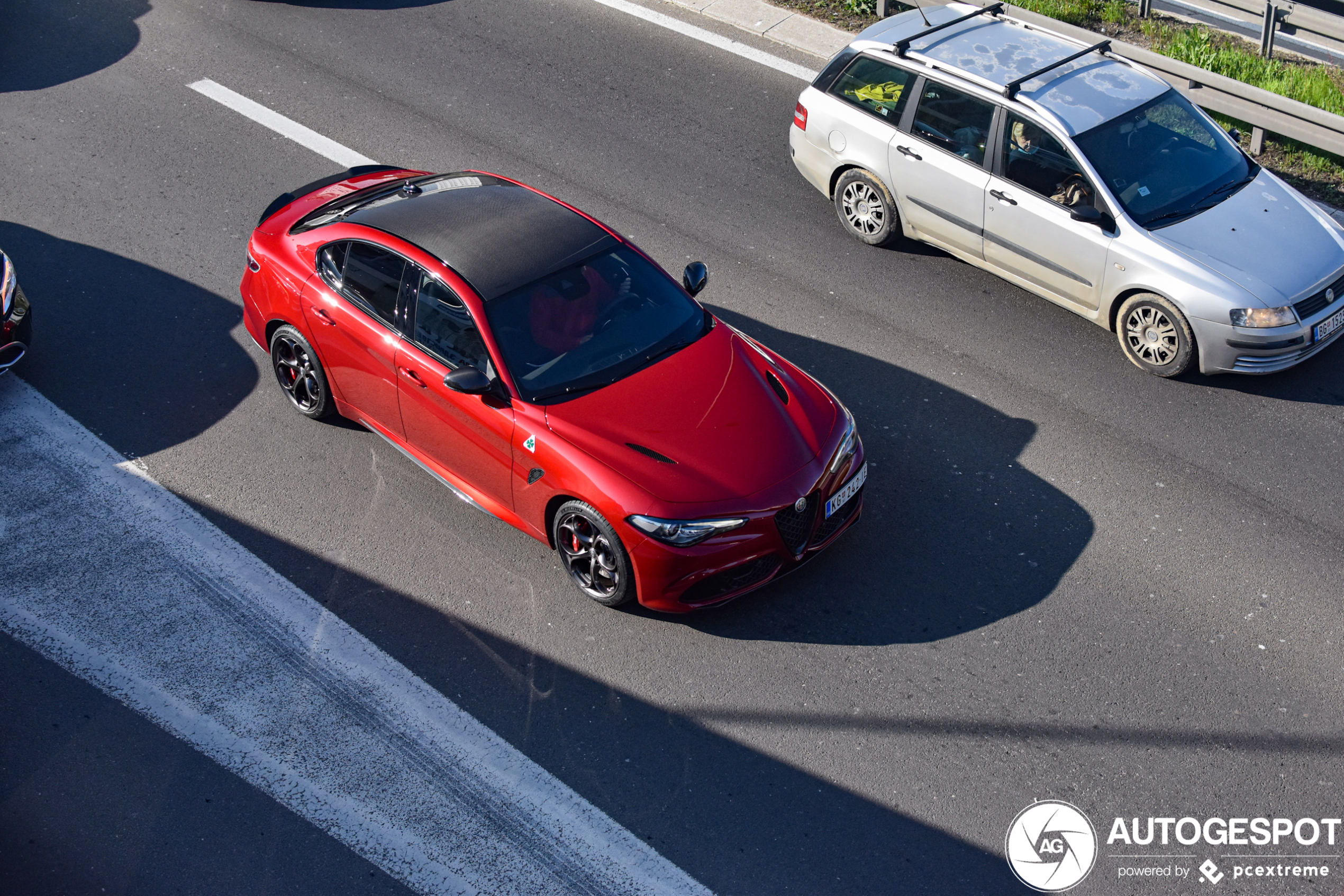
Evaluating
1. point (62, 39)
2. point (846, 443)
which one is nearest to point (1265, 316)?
point (846, 443)

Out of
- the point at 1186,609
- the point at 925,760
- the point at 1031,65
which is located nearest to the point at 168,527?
the point at 925,760

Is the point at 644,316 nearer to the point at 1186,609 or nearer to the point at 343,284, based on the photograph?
the point at 343,284

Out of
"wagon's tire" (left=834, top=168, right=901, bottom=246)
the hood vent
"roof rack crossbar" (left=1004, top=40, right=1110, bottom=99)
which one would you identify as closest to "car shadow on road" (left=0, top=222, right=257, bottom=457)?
the hood vent

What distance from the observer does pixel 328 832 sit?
559 cm

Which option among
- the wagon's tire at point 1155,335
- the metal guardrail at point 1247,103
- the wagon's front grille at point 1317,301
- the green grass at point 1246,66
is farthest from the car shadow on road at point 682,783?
the green grass at point 1246,66

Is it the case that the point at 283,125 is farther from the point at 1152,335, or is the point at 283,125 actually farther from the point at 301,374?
the point at 1152,335

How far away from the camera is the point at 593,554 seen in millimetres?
6516

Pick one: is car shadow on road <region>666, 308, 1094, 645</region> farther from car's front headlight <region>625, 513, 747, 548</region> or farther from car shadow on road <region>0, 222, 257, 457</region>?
car shadow on road <region>0, 222, 257, 457</region>

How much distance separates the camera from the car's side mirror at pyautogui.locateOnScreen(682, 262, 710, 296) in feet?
24.1

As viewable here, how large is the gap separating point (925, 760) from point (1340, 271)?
4848 mm

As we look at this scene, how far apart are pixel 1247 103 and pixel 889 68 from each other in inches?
139

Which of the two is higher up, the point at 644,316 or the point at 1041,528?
the point at 644,316

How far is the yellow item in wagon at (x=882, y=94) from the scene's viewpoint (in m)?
9.23

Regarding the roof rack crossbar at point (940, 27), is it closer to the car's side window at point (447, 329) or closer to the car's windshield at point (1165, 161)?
the car's windshield at point (1165, 161)
